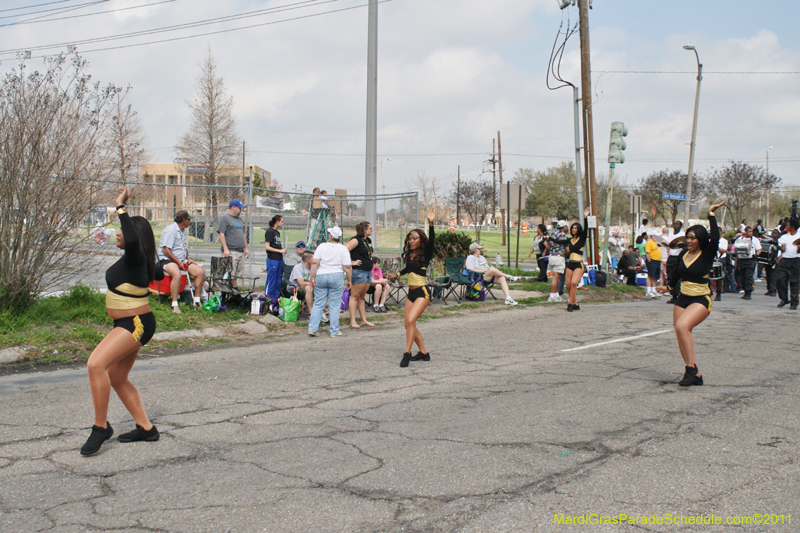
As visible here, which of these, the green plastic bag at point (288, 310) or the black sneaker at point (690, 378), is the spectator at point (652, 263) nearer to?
the green plastic bag at point (288, 310)

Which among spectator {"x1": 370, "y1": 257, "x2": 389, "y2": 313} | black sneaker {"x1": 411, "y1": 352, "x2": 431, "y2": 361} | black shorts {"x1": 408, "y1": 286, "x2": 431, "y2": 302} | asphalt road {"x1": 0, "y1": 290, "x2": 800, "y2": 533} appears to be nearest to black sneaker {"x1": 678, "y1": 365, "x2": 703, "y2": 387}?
asphalt road {"x1": 0, "y1": 290, "x2": 800, "y2": 533}

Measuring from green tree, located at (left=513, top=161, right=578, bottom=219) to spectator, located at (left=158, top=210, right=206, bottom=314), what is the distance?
61648mm

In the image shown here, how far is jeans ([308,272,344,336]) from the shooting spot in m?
9.73

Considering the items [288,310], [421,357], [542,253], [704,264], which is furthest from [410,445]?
[542,253]

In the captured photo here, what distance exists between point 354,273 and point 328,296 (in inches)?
37.1

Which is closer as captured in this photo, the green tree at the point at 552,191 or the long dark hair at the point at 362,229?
the long dark hair at the point at 362,229

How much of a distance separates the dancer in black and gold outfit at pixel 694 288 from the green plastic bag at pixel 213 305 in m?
7.17

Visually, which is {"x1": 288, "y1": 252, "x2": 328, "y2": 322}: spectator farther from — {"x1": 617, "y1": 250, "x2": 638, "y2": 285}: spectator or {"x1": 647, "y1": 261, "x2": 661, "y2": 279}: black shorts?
{"x1": 617, "y1": 250, "x2": 638, "y2": 285}: spectator

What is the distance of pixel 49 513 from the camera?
141 inches

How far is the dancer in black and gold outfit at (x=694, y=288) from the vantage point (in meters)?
6.63

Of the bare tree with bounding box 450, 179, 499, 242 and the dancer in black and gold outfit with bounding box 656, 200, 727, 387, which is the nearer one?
the dancer in black and gold outfit with bounding box 656, 200, 727, 387

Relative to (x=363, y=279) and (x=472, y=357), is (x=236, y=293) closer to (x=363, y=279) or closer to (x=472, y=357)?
(x=363, y=279)

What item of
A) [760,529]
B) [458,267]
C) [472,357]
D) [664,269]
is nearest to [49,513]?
[760,529]

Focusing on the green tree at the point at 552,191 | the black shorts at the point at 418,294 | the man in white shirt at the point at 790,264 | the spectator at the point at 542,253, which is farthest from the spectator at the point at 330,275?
the green tree at the point at 552,191
